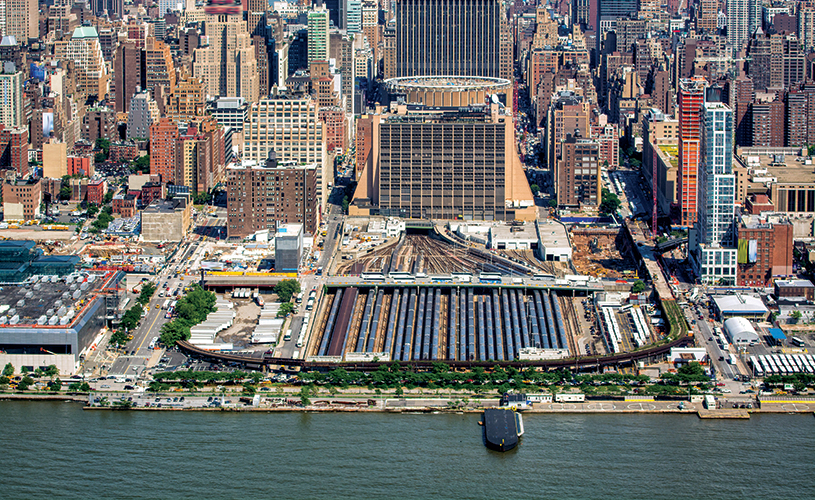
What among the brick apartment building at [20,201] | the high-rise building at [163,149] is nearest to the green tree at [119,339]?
the brick apartment building at [20,201]

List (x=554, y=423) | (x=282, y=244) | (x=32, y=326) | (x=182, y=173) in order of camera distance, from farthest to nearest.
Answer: (x=182, y=173) → (x=282, y=244) → (x=32, y=326) → (x=554, y=423)

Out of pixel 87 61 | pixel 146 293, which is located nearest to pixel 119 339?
pixel 146 293

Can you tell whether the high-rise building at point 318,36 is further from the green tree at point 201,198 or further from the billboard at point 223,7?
the green tree at point 201,198

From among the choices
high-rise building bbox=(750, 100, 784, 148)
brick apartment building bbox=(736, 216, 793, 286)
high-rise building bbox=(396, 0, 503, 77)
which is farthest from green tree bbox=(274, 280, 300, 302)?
high-rise building bbox=(396, 0, 503, 77)

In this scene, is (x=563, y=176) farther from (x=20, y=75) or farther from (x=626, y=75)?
(x=20, y=75)

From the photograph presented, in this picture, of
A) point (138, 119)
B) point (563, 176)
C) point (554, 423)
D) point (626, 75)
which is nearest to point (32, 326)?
point (554, 423)

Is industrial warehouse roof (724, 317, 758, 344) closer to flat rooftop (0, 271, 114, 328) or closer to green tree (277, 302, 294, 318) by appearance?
green tree (277, 302, 294, 318)

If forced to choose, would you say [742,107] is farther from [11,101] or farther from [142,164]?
[11,101]
